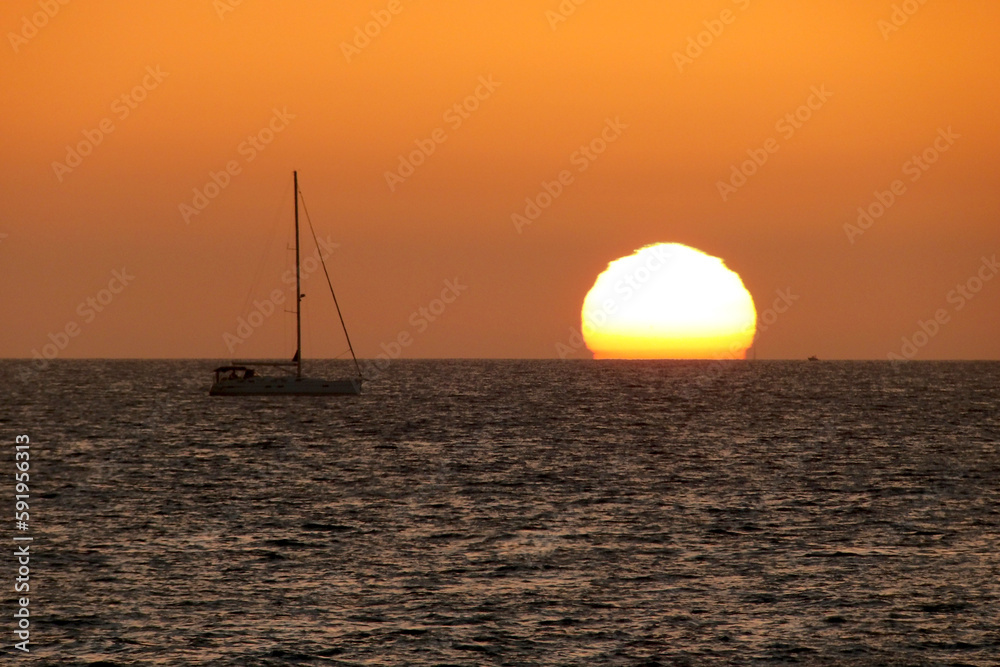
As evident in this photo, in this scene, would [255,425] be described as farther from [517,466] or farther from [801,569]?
[801,569]

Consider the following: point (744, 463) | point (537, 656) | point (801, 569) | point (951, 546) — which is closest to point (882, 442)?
point (744, 463)

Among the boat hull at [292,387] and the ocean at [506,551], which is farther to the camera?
the boat hull at [292,387]

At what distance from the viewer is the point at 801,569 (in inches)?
1314

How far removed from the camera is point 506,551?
117 feet

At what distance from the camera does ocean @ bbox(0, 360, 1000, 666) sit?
2588cm

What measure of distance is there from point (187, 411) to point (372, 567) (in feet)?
260

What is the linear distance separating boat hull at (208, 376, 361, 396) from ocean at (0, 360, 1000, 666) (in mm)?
Answer: 35319

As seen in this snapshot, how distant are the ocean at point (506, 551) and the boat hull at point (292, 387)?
35.3 m

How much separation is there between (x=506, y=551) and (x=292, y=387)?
77.8 m

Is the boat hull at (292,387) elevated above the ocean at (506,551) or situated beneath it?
elevated above

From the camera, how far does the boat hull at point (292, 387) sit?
110375mm

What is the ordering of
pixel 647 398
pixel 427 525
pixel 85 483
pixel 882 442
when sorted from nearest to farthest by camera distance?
1. pixel 427 525
2. pixel 85 483
3. pixel 882 442
4. pixel 647 398

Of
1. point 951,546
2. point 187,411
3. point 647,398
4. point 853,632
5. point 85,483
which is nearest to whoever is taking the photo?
point 853,632

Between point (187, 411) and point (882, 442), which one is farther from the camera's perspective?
point (187, 411)
